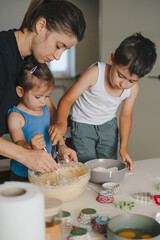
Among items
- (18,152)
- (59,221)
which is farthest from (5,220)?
(18,152)

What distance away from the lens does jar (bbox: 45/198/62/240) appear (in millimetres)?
708

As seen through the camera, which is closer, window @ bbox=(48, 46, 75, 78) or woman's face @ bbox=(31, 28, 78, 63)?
woman's face @ bbox=(31, 28, 78, 63)

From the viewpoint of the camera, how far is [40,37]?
47.8 inches

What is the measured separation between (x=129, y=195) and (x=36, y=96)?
2.13 feet

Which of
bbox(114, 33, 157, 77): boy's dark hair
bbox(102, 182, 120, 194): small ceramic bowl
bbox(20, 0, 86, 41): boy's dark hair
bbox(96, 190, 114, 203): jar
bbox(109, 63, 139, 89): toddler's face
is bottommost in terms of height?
bbox(102, 182, 120, 194): small ceramic bowl

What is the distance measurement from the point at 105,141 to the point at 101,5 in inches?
74.1

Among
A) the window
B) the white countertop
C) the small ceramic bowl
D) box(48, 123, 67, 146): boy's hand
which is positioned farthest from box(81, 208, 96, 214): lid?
the window

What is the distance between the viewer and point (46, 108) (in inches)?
64.7

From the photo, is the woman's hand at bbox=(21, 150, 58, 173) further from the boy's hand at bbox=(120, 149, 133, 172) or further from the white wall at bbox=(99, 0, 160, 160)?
the white wall at bbox=(99, 0, 160, 160)

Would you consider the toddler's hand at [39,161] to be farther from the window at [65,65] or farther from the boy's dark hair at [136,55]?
the window at [65,65]

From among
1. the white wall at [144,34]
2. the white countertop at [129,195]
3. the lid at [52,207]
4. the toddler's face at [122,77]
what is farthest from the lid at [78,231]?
the white wall at [144,34]

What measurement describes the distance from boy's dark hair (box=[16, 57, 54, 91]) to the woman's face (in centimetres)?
13

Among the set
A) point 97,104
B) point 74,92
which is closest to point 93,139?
point 97,104

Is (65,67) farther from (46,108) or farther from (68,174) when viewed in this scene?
(68,174)
